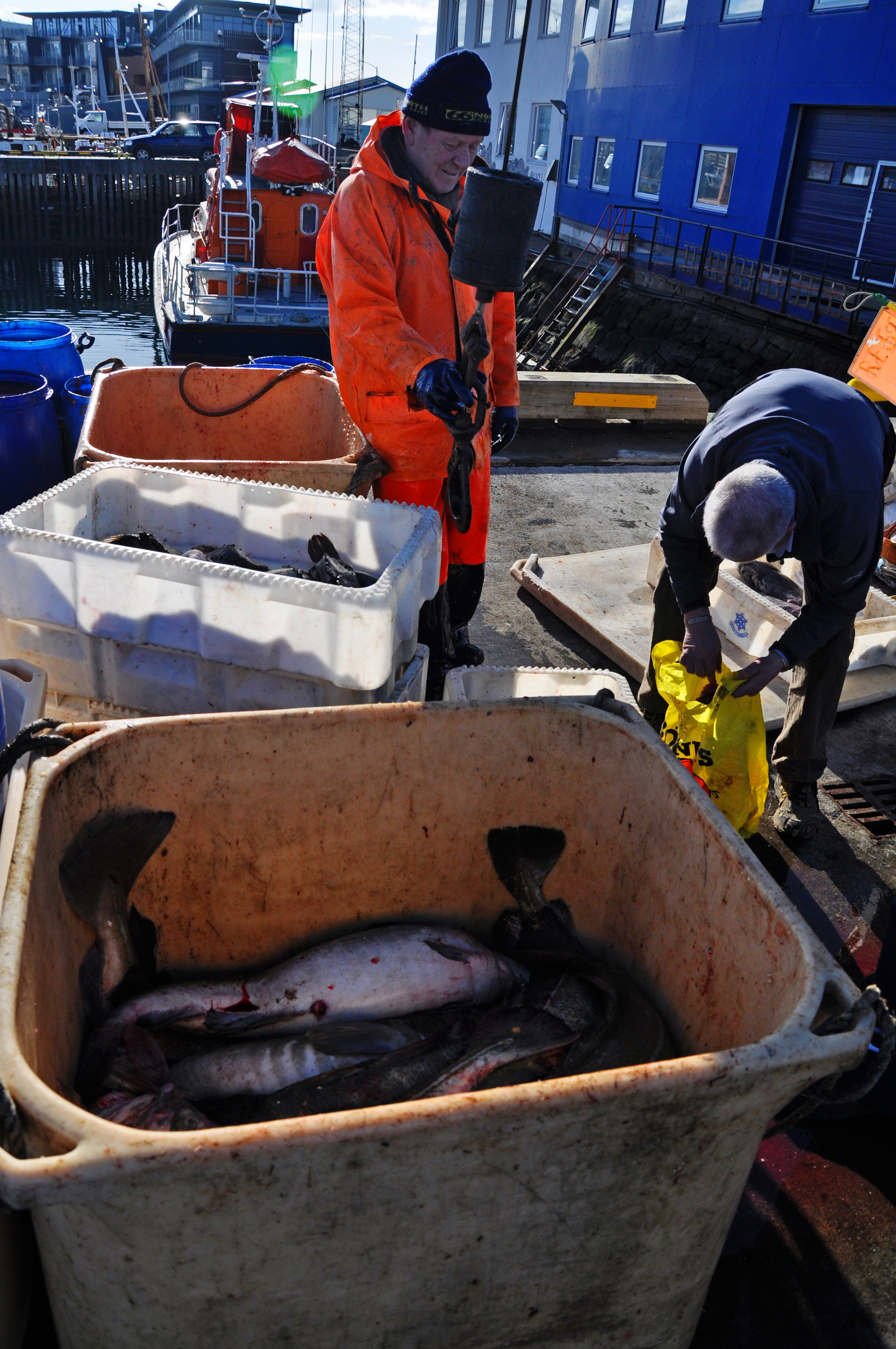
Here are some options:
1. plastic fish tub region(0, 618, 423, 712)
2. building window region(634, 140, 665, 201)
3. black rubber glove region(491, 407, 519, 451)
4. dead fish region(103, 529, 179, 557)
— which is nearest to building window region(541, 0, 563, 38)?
building window region(634, 140, 665, 201)

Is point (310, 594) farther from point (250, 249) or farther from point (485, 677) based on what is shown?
point (250, 249)

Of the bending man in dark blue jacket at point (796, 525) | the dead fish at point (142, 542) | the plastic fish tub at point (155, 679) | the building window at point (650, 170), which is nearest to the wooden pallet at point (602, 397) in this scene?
the bending man in dark blue jacket at point (796, 525)

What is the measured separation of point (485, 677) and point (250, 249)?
11.8 metres

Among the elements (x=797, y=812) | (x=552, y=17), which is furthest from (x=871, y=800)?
(x=552, y=17)

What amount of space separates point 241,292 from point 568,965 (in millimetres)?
12541

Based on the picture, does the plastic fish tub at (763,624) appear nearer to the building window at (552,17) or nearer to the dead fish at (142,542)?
the dead fish at (142,542)

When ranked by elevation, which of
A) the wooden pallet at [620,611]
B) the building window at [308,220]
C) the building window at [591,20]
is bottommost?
the wooden pallet at [620,611]

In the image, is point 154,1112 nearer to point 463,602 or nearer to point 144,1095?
Answer: point 144,1095

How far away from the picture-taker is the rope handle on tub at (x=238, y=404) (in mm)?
4312

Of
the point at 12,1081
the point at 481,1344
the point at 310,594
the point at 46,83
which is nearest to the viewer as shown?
the point at 12,1081

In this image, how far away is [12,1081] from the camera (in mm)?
1113

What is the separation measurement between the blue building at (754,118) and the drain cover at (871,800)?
12176mm

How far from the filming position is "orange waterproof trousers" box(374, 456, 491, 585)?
3.20 m

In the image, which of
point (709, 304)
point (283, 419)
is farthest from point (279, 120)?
point (283, 419)
